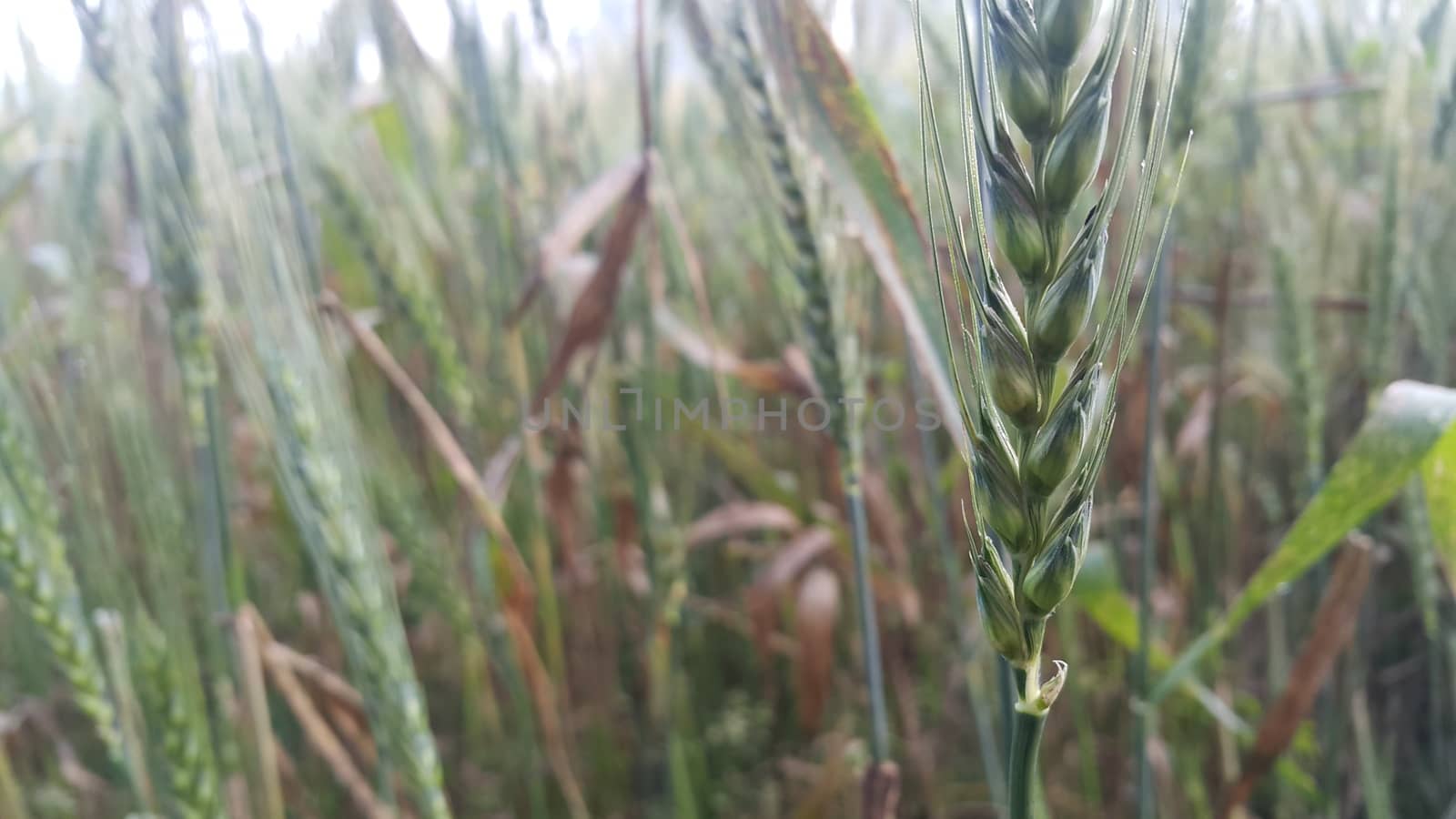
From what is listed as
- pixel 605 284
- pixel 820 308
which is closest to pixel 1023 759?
pixel 820 308

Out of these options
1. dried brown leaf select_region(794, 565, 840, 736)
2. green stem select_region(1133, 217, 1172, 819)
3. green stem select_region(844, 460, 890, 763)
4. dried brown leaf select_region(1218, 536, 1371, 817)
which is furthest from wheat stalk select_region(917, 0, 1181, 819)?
dried brown leaf select_region(794, 565, 840, 736)

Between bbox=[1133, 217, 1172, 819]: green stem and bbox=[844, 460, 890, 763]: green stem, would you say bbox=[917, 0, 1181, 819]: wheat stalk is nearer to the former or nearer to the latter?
bbox=[844, 460, 890, 763]: green stem

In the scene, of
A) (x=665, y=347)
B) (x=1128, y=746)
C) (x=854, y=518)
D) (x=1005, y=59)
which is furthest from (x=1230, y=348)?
(x=1005, y=59)

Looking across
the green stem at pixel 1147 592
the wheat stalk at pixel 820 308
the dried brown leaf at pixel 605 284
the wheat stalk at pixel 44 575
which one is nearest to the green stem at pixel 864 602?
the wheat stalk at pixel 820 308

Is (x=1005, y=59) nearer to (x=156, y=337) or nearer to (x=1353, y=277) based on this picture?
(x=1353, y=277)

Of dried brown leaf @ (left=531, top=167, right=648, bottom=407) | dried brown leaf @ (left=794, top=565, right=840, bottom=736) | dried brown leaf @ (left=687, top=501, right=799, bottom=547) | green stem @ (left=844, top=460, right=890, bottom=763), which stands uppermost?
dried brown leaf @ (left=531, top=167, right=648, bottom=407)

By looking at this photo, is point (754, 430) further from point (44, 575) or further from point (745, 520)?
point (44, 575)

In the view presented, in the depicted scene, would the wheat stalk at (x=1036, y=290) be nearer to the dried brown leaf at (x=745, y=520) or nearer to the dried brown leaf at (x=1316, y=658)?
the dried brown leaf at (x=1316, y=658)

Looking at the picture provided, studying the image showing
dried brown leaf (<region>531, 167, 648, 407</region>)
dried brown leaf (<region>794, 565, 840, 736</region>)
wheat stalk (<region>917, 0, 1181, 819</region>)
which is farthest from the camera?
dried brown leaf (<region>794, 565, 840, 736</region>)

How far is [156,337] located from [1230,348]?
1.40 metres

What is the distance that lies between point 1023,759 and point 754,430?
0.95m

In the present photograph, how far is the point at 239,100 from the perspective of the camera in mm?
618

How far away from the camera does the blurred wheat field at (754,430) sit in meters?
0.43

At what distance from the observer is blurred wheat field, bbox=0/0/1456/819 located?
0.43 meters
